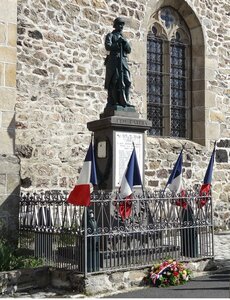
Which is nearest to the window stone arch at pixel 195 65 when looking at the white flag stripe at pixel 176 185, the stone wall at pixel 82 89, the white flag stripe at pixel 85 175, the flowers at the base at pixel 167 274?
the stone wall at pixel 82 89

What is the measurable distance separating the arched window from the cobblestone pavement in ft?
10.8

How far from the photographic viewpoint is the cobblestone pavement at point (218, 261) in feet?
23.2

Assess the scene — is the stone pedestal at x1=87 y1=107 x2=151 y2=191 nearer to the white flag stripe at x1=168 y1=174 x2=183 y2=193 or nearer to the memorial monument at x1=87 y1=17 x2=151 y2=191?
the memorial monument at x1=87 y1=17 x2=151 y2=191

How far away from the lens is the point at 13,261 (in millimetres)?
7742

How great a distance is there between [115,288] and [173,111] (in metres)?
8.00

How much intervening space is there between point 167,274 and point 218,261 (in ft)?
6.72

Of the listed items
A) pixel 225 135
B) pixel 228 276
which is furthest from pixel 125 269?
pixel 225 135

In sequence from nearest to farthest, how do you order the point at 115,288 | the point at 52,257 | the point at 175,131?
the point at 115,288, the point at 52,257, the point at 175,131

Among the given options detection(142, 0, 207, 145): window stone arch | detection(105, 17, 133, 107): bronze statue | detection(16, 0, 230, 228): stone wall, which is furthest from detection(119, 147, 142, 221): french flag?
detection(142, 0, 207, 145): window stone arch

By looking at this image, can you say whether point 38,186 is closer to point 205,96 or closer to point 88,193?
point 88,193

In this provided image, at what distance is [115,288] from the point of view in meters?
7.33

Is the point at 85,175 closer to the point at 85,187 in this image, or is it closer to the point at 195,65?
the point at 85,187

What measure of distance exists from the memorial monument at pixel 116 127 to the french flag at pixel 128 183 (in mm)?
553

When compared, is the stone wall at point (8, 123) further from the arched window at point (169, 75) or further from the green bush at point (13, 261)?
the arched window at point (169, 75)
